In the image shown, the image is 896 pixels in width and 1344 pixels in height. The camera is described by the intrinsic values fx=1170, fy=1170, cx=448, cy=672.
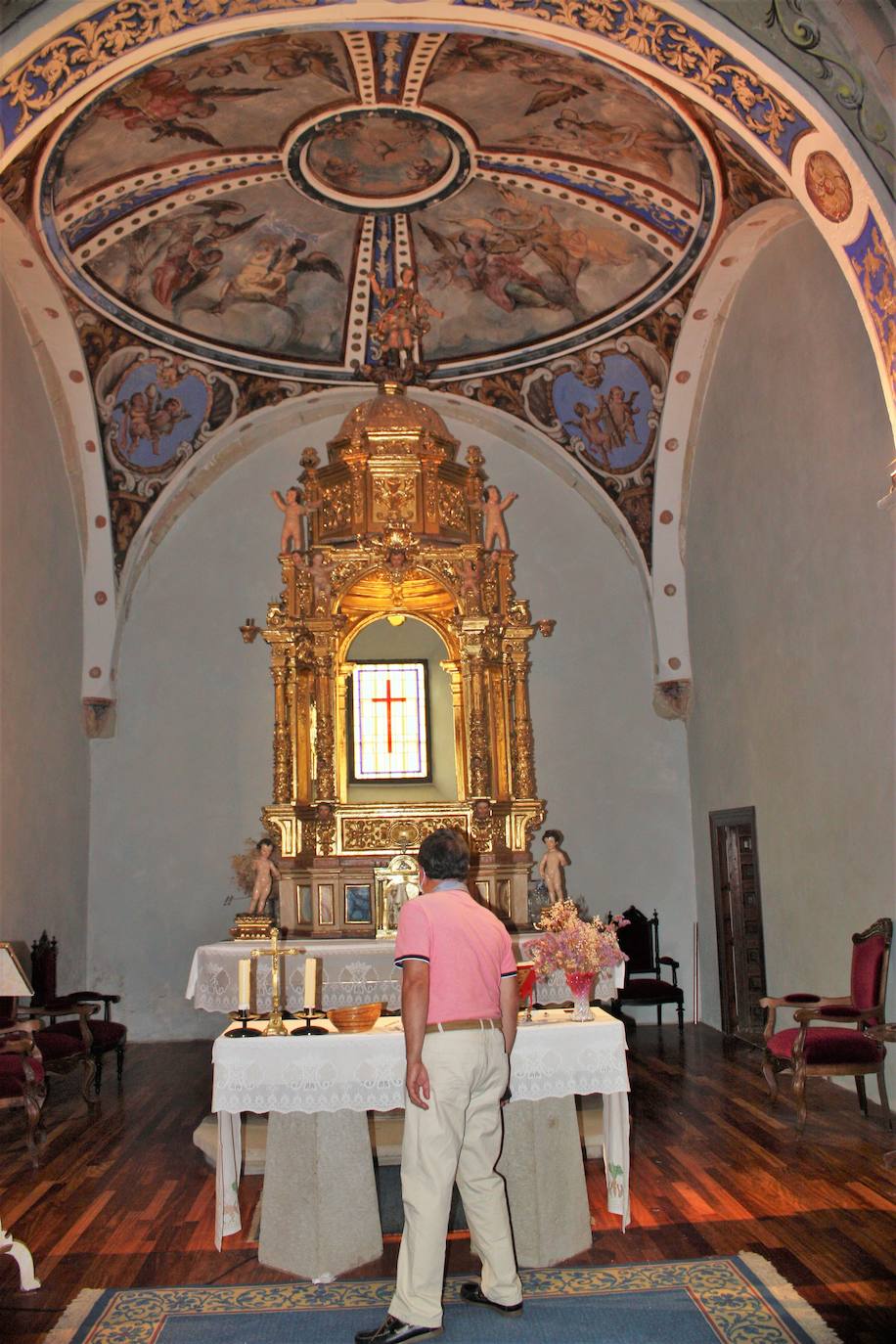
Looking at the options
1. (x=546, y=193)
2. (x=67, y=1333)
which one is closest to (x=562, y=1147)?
(x=67, y=1333)

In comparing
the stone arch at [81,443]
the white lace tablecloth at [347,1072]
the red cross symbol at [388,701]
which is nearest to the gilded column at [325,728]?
the red cross symbol at [388,701]

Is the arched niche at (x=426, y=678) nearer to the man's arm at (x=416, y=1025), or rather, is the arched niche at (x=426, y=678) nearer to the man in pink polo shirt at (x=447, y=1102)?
the man in pink polo shirt at (x=447, y=1102)

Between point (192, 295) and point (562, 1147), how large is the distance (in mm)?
9038

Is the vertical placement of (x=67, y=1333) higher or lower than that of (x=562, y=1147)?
lower

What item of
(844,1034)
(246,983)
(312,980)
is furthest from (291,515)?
(844,1034)

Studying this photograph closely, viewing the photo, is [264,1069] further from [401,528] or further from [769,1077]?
[401,528]

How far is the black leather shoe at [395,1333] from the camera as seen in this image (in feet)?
13.7

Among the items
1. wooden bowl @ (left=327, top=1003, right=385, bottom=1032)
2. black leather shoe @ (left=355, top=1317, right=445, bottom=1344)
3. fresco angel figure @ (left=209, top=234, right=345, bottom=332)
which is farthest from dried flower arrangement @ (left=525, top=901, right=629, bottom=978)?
fresco angel figure @ (left=209, top=234, right=345, bottom=332)

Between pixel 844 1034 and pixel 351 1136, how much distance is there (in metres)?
3.58

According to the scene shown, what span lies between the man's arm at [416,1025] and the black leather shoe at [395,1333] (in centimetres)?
Result: 76

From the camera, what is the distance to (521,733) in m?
11.4

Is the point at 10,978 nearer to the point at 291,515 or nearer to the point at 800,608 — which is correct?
the point at 800,608

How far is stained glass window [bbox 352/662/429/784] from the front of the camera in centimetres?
1158

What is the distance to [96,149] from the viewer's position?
Answer: 905 centimetres
